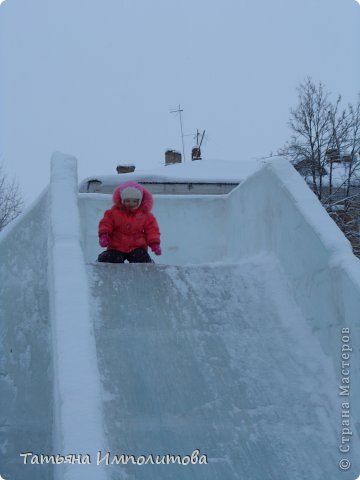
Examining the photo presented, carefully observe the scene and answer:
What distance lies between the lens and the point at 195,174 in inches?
581

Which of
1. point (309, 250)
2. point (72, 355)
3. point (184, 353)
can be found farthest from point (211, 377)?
point (309, 250)

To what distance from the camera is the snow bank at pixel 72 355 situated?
212 centimetres

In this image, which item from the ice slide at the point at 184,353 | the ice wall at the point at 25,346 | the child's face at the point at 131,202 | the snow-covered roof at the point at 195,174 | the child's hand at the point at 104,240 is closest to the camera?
the ice slide at the point at 184,353

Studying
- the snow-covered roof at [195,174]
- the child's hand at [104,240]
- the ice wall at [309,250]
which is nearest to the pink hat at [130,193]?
the child's hand at [104,240]

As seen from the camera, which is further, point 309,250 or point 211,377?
point 309,250

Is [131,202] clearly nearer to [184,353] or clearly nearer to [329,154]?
[184,353]

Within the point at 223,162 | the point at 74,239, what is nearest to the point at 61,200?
the point at 74,239

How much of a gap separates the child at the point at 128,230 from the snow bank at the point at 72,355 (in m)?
1.17

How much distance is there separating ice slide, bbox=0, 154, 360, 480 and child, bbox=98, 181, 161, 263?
26.6 inches

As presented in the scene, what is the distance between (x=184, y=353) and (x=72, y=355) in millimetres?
869

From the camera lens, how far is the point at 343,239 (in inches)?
131

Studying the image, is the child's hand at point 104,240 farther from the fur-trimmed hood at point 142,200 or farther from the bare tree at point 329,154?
the bare tree at point 329,154

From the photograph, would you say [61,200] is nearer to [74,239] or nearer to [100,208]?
[74,239]

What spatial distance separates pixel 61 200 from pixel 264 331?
1.45 m
